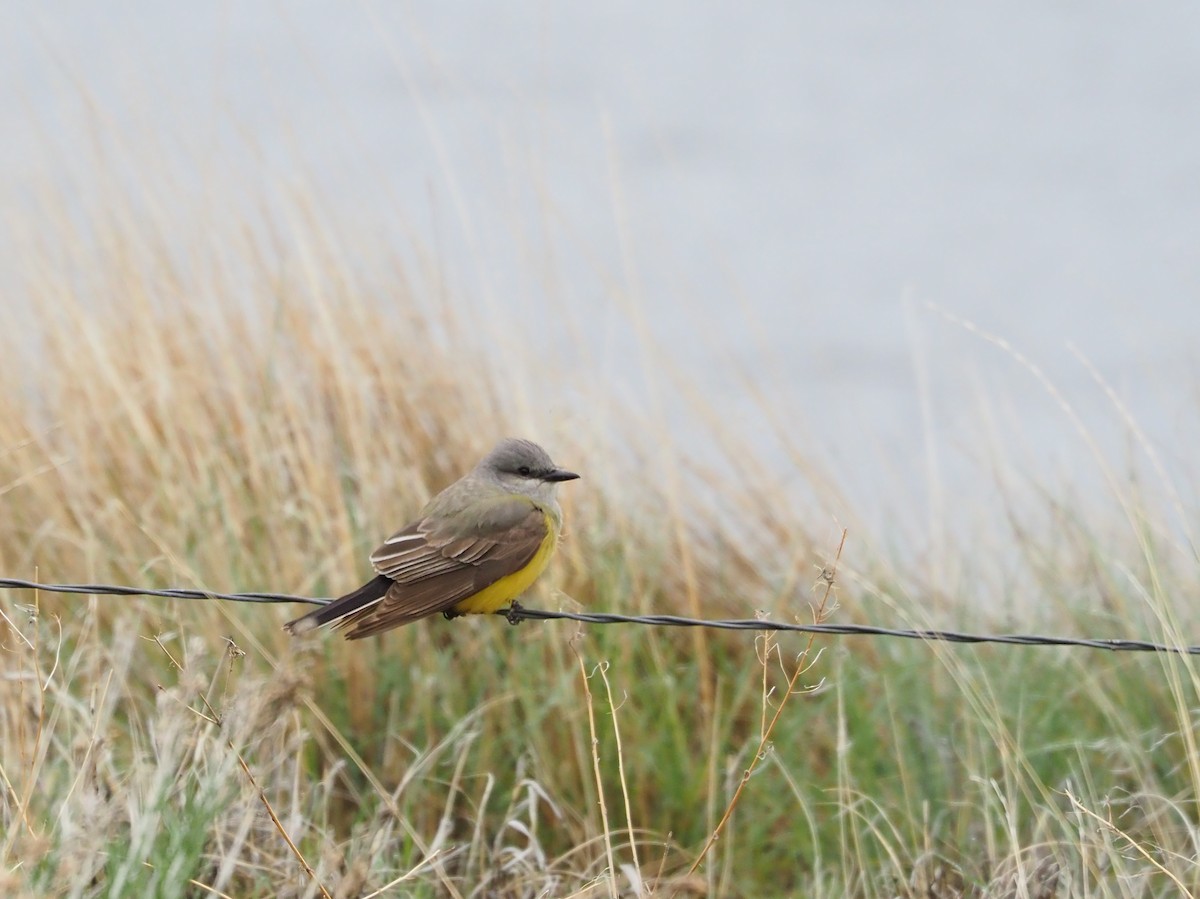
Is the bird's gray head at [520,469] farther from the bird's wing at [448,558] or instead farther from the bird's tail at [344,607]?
the bird's tail at [344,607]

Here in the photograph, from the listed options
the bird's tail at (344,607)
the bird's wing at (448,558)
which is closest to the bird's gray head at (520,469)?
the bird's wing at (448,558)

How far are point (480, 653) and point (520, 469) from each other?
3.63 ft

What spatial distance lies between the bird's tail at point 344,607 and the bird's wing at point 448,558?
0.08 ft

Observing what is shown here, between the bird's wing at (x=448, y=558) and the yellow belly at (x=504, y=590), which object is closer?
the bird's wing at (x=448, y=558)

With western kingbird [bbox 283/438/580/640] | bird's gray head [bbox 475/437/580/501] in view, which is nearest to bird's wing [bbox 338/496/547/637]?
western kingbird [bbox 283/438/580/640]

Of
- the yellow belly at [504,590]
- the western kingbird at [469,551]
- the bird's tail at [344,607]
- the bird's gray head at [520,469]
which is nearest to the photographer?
the bird's tail at [344,607]

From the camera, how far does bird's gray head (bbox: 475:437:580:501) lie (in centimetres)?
496

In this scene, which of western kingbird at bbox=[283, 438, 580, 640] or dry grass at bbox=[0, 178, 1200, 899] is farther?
dry grass at bbox=[0, 178, 1200, 899]

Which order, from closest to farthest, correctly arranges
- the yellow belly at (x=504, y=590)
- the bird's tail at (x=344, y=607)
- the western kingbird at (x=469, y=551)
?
the bird's tail at (x=344, y=607) < the western kingbird at (x=469, y=551) < the yellow belly at (x=504, y=590)

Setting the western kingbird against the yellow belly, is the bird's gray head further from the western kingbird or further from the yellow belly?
the yellow belly

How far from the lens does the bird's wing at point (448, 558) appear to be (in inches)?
165

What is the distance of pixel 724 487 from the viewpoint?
21.6 ft

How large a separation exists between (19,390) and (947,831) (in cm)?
437

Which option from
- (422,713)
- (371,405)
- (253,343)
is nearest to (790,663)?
→ (422,713)
